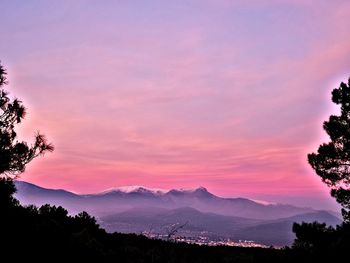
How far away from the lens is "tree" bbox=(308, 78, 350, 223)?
25.5 m

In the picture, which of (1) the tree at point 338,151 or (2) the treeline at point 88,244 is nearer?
(2) the treeline at point 88,244

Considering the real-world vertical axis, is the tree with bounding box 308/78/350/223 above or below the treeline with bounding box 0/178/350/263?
above

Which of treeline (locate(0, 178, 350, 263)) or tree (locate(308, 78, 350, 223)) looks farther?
tree (locate(308, 78, 350, 223))

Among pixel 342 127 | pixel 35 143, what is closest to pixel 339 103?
pixel 342 127

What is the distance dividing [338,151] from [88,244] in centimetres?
1700

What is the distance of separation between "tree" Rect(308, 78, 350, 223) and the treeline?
4.59 meters

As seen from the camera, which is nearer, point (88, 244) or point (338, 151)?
point (88, 244)

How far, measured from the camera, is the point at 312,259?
14320 mm

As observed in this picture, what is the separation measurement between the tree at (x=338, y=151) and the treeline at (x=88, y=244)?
15.1ft

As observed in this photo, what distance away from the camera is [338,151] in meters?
25.7

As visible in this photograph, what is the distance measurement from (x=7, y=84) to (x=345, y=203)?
20.9m

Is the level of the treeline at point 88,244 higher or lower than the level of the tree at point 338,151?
lower

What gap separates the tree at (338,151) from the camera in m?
25.5

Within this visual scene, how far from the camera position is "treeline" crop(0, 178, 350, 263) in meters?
12.5
